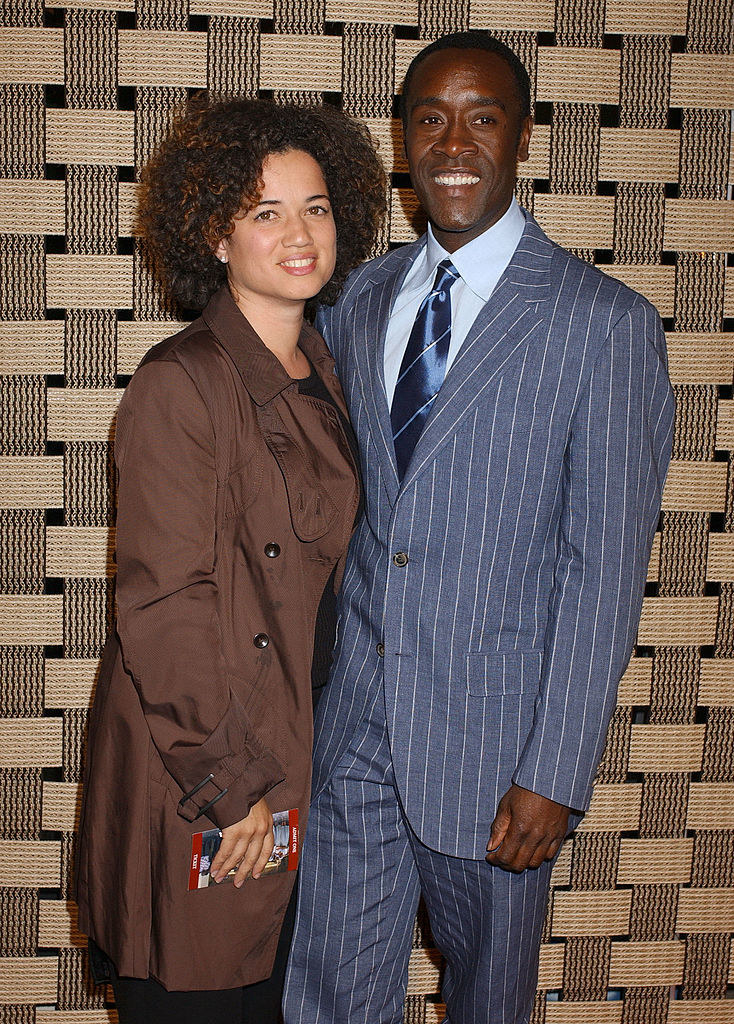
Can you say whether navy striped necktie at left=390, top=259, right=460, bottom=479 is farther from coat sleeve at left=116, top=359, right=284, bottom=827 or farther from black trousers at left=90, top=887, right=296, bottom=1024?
black trousers at left=90, top=887, right=296, bottom=1024

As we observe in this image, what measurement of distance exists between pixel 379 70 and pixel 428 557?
1.10 m

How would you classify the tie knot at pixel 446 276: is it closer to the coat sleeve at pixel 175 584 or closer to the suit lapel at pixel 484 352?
the suit lapel at pixel 484 352

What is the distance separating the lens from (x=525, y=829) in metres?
1.52

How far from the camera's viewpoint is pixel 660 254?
2.15m

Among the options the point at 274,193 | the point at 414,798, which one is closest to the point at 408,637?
the point at 414,798

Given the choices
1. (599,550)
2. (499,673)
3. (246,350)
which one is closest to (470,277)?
(246,350)

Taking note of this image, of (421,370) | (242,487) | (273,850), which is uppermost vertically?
(421,370)

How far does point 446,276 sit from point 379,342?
0.15 metres

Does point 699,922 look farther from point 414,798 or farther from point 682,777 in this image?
point 414,798

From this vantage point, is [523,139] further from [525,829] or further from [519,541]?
[525,829]

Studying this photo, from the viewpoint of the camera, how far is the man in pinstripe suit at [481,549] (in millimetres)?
1482

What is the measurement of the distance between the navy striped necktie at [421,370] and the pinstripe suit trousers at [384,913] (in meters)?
0.43

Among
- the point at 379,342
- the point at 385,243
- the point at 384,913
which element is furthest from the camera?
the point at 385,243

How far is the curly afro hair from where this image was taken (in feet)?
5.28
